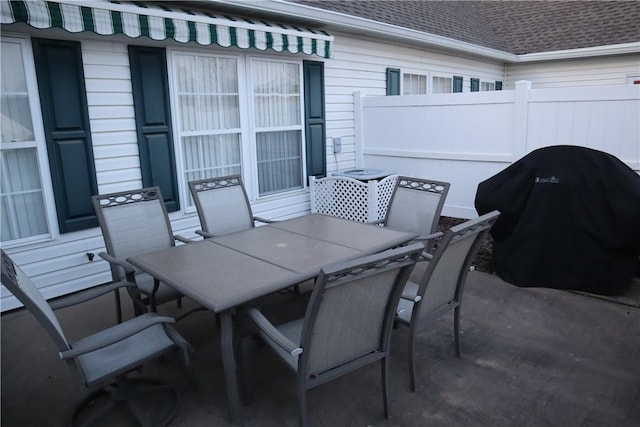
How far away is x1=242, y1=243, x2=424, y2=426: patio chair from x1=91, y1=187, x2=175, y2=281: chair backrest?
4.87 feet

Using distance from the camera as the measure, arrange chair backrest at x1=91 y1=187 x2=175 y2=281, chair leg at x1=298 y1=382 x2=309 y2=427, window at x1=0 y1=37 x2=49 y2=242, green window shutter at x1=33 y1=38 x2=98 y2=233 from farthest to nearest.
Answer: green window shutter at x1=33 y1=38 x2=98 y2=233, window at x1=0 y1=37 x2=49 y2=242, chair backrest at x1=91 y1=187 x2=175 y2=281, chair leg at x1=298 y1=382 x2=309 y2=427

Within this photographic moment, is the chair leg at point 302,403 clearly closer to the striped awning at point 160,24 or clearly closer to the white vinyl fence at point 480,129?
the striped awning at point 160,24

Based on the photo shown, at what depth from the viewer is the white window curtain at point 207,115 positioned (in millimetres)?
4516

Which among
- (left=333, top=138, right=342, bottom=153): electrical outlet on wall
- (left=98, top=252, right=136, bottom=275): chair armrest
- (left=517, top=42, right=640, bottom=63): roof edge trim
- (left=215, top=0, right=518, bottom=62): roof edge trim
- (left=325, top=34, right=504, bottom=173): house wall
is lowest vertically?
(left=98, top=252, right=136, bottom=275): chair armrest

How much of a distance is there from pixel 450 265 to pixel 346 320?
0.82 m

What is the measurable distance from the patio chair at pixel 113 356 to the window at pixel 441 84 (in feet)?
22.3

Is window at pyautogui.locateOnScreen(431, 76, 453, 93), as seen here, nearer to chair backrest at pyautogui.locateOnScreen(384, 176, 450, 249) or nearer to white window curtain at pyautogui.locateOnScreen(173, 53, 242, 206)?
white window curtain at pyautogui.locateOnScreen(173, 53, 242, 206)

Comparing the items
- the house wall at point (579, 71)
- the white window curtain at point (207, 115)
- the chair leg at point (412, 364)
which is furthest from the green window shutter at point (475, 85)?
the chair leg at point (412, 364)

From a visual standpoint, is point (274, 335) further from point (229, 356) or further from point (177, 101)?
point (177, 101)

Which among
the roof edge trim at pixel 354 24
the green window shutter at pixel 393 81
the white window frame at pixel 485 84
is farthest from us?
the white window frame at pixel 485 84

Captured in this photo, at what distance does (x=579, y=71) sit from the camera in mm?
9852

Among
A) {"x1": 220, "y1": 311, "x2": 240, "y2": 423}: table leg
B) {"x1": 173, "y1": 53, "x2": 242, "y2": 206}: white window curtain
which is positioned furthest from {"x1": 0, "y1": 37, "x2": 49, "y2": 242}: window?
{"x1": 220, "y1": 311, "x2": 240, "y2": 423}: table leg

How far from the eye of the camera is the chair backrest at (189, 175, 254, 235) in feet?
12.2

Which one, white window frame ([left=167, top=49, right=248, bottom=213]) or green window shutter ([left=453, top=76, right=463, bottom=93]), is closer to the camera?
white window frame ([left=167, top=49, right=248, bottom=213])
